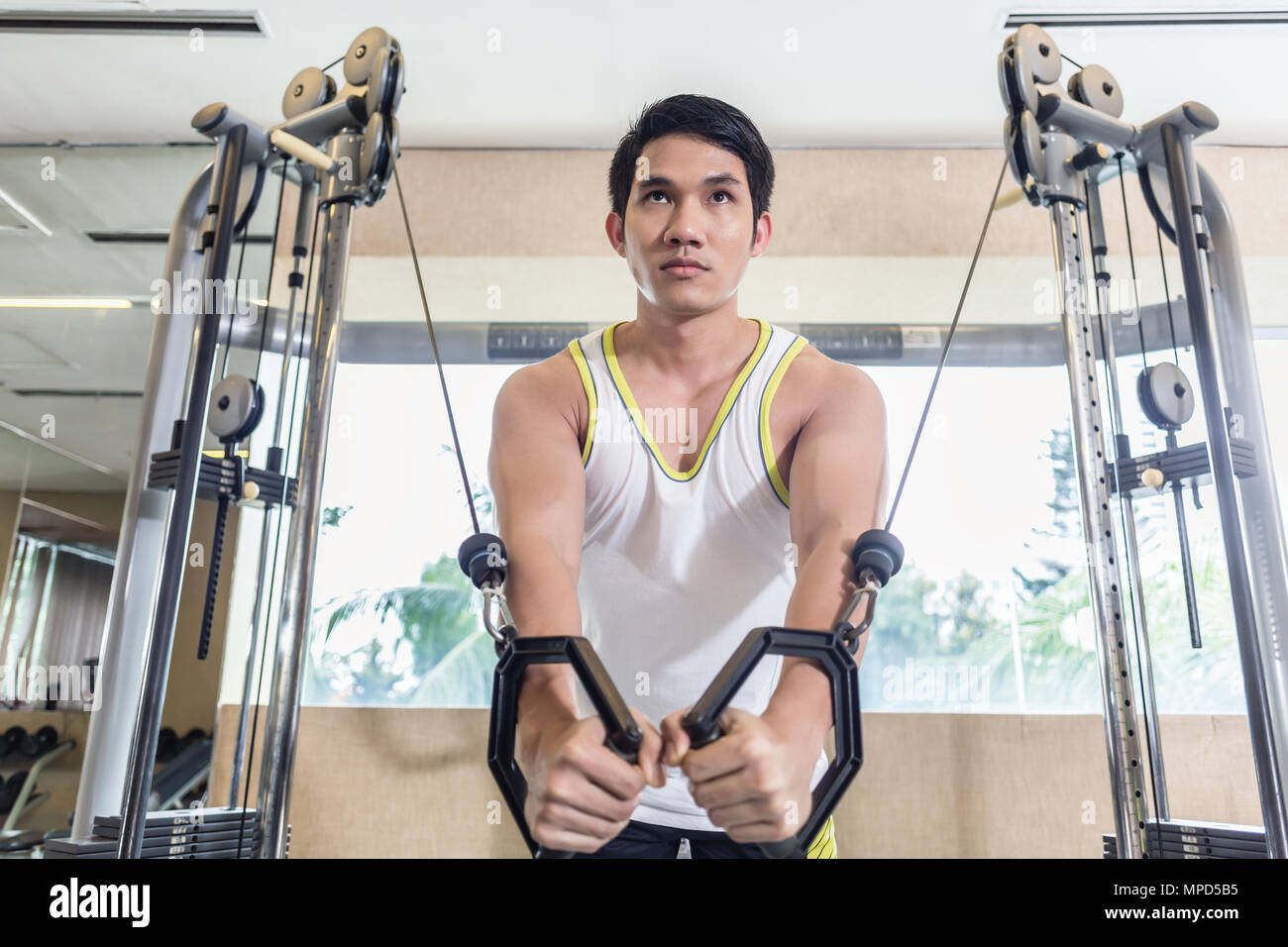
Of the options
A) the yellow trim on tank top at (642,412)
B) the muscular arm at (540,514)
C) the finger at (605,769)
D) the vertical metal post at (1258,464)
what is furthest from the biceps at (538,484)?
the vertical metal post at (1258,464)

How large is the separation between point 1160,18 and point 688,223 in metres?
1.78

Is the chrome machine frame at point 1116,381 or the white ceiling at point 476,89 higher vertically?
the white ceiling at point 476,89

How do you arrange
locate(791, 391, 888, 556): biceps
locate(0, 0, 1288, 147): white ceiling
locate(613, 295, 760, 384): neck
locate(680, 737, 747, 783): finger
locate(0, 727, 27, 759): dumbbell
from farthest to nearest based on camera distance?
locate(0, 727, 27, 759): dumbbell, locate(0, 0, 1288, 147): white ceiling, locate(613, 295, 760, 384): neck, locate(791, 391, 888, 556): biceps, locate(680, 737, 747, 783): finger

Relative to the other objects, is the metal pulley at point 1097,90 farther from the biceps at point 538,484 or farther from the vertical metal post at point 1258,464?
the biceps at point 538,484

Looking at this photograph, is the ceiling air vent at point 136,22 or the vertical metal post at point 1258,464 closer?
the vertical metal post at point 1258,464

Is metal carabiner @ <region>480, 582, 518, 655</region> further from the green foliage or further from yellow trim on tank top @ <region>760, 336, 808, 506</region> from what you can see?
the green foliage

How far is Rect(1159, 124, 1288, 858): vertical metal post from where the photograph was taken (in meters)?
1.18

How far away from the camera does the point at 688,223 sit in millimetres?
1189

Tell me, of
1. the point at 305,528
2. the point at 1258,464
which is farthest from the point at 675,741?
the point at 1258,464

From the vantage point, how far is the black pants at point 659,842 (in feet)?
3.87

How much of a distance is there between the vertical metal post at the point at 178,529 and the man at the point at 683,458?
48 centimetres

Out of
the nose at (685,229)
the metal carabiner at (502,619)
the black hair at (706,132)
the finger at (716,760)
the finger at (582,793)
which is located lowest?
the finger at (582,793)

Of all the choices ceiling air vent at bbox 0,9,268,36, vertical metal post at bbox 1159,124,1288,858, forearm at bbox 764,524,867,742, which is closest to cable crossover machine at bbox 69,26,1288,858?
vertical metal post at bbox 1159,124,1288,858
